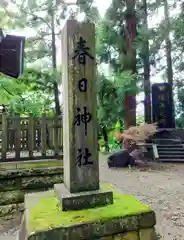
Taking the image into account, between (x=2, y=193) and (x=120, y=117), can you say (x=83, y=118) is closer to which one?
(x=2, y=193)

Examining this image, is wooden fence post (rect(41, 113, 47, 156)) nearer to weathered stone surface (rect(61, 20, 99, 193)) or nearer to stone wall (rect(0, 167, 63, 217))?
Result: stone wall (rect(0, 167, 63, 217))

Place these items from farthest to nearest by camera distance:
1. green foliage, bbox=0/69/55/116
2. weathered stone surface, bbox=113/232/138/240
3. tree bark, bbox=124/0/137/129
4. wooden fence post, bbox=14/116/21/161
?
1. tree bark, bbox=124/0/137/129
2. green foliage, bbox=0/69/55/116
3. wooden fence post, bbox=14/116/21/161
4. weathered stone surface, bbox=113/232/138/240

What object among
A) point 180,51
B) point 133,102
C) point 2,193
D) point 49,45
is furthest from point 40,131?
point 180,51

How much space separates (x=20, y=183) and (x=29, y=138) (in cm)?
84

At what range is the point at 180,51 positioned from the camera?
1432 centimetres

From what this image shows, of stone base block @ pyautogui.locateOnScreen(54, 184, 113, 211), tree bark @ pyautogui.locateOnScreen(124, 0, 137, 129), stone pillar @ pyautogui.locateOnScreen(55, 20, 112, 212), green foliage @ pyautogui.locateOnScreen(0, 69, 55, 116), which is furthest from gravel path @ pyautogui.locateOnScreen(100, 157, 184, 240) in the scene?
green foliage @ pyautogui.locateOnScreen(0, 69, 55, 116)

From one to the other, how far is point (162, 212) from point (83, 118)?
101 inches

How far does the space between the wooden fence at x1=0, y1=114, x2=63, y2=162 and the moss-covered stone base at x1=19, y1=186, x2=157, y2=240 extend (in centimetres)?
172

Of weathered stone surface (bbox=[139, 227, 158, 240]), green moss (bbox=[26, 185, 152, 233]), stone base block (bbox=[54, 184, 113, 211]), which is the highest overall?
stone base block (bbox=[54, 184, 113, 211])

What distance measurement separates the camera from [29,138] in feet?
14.6

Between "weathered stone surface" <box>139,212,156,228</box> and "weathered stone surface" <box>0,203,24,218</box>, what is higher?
"weathered stone surface" <box>139,212,156,228</box>

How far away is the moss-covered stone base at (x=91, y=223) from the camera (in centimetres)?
233

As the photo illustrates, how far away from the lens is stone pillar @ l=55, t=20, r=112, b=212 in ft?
9.42

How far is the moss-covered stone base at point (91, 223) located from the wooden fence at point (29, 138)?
5.64 feet
